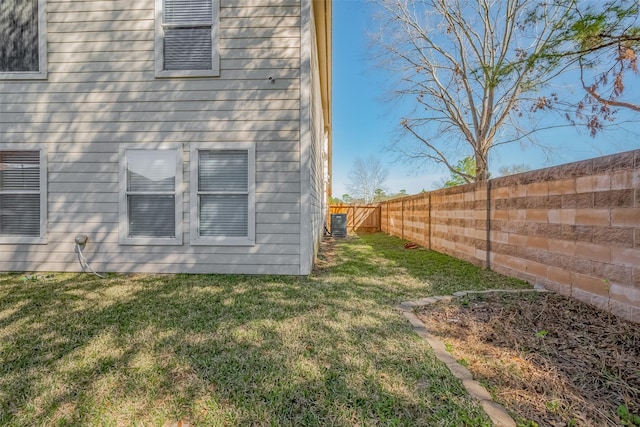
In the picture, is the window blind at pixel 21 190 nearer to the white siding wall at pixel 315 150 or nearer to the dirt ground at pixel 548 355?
the white siding wall at pixel 315 150

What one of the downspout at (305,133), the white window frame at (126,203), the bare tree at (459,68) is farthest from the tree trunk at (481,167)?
the white window frame at (126,203)

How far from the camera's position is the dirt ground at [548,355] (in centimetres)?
166

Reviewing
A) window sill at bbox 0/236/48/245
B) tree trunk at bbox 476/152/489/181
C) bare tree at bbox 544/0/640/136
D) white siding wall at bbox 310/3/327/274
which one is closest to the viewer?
bare tree at bbox 544/0/640/136

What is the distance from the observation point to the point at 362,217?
47.9 feet

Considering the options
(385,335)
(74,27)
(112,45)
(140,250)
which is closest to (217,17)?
(112,45)

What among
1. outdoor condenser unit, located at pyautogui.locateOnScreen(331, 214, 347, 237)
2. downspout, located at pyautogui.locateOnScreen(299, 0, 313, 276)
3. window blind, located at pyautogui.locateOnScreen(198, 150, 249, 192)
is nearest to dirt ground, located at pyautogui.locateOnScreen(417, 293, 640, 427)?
downspout, located at pyautogui.locateOnScreen(299, 0, 313, 276)

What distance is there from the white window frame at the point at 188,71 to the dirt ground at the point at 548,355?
443 centimetres

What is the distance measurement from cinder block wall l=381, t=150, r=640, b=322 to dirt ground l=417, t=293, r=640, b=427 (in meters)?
0.31

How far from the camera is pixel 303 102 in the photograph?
4.60 m

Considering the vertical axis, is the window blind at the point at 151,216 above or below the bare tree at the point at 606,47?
below

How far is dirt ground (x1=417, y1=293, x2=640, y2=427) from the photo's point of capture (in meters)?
1.66

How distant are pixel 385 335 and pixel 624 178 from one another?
267cm

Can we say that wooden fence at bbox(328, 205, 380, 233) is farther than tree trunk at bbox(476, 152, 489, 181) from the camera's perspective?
Yes

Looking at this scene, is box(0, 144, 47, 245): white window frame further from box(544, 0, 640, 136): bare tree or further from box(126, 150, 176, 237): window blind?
box(544, 0, 640, 136): bare tree
